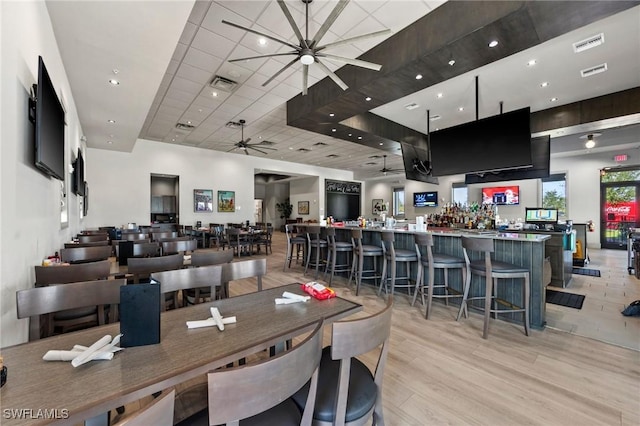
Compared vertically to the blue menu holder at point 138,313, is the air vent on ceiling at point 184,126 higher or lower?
higher

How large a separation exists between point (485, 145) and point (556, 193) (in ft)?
25.8

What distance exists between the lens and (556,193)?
9.95 metres

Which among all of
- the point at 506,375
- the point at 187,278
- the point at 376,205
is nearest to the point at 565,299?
the point at 506,375

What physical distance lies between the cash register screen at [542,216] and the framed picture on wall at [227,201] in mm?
9869

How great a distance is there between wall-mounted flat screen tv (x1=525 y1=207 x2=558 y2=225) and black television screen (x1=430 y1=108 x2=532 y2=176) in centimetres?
262

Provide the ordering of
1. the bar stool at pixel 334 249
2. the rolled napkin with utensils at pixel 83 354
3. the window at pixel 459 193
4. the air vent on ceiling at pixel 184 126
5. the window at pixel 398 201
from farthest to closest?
the window at pixel 398 201
the window at pixel 459 193
the air vent on ceiling at pixel 184 126
the bar stool at pixel 334 249
the rolled napkin with utensils at pixel 83 354

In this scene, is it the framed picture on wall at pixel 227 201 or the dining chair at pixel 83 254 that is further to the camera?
the framed picture on wall at pixel 227 201

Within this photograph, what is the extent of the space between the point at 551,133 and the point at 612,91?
3.91 ft

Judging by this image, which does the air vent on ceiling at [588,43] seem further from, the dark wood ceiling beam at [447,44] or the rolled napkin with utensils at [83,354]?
the rolled napkin with utensils at [83,354]

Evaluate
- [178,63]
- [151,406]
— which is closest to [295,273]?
[178,63]

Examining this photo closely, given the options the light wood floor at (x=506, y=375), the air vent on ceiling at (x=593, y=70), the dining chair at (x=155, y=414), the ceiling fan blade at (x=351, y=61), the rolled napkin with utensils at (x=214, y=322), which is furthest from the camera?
the air vent on ceiling at (x=593, y=70)

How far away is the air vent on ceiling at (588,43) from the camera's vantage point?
3422mm

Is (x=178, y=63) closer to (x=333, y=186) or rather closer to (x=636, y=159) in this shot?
(x=333, y=186)

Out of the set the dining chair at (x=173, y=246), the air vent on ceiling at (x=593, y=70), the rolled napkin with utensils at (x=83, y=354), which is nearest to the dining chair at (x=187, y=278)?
the rolled napkin with utensils at (x=83, y=354)
